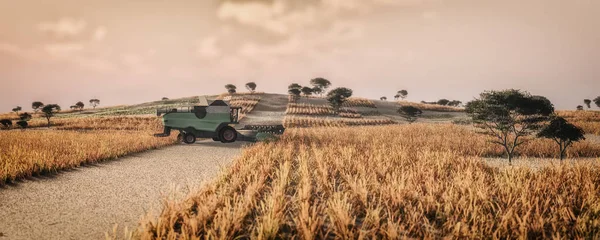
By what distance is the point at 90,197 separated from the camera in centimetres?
695

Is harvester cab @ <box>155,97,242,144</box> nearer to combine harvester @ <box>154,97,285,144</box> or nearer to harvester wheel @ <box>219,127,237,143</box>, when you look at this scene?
→ combine harvester @ <box>154,97,285,144</box>

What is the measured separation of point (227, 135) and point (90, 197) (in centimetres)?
1117

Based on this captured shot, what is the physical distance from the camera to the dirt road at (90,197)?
5.12 meters

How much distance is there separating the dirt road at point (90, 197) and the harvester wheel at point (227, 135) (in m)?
6.21

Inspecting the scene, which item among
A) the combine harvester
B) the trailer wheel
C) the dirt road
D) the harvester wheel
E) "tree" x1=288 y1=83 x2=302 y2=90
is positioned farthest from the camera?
"tree" x1=288 y1=83 x2=302 y2=90

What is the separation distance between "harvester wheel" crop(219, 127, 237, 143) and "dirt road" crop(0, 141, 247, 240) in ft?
20.4

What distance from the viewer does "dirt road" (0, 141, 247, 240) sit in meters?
5.12

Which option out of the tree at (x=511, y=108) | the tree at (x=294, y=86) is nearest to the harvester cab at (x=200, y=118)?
the tree at (x=511, y=108)

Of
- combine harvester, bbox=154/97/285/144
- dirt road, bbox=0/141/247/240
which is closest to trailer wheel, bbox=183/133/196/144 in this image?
combine harvester, bbox=154/97/285/144

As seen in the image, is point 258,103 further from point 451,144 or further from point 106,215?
point 106,215

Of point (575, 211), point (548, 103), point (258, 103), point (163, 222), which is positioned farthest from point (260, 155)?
point (258, 103)

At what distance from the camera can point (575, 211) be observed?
17.7ft

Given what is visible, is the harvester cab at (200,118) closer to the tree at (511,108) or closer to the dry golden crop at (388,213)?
the dry golden crop at (388,213)

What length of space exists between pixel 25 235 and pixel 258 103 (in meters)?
63.8
